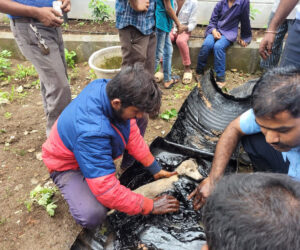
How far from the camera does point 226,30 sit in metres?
4.12

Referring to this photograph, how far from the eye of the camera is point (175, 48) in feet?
14.1

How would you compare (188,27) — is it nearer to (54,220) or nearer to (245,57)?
(245,57)

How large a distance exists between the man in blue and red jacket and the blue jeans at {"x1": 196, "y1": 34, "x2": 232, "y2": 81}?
266cm

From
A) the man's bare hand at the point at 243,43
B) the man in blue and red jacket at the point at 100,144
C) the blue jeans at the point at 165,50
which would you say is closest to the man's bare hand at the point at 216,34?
the man's bare hand at the point at 243,43

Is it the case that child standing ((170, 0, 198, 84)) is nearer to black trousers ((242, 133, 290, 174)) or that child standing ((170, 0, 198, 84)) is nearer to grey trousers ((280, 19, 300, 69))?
grey trousers ((280, 19, 300, 69))

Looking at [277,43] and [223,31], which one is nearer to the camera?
[277,43]

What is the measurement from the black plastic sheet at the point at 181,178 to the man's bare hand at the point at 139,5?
1.08 metres

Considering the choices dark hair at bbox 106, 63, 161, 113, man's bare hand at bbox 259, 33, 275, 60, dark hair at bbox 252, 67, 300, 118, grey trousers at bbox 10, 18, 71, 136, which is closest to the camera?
dark hair at bbox 252, 67, 300, 118

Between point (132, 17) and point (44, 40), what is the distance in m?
1.03

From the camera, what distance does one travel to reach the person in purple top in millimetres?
3958

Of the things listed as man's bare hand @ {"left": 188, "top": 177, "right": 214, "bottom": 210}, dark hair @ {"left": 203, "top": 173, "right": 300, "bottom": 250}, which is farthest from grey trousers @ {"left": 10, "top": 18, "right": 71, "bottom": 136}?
dark hair @ {"left": 203, "top": 173, "right": 300, "bottom": 250}

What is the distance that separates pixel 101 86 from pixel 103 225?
1.03 m

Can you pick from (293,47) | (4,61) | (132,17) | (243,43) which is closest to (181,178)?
(293,47)

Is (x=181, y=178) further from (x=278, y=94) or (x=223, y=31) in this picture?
(x=223, y=31)
